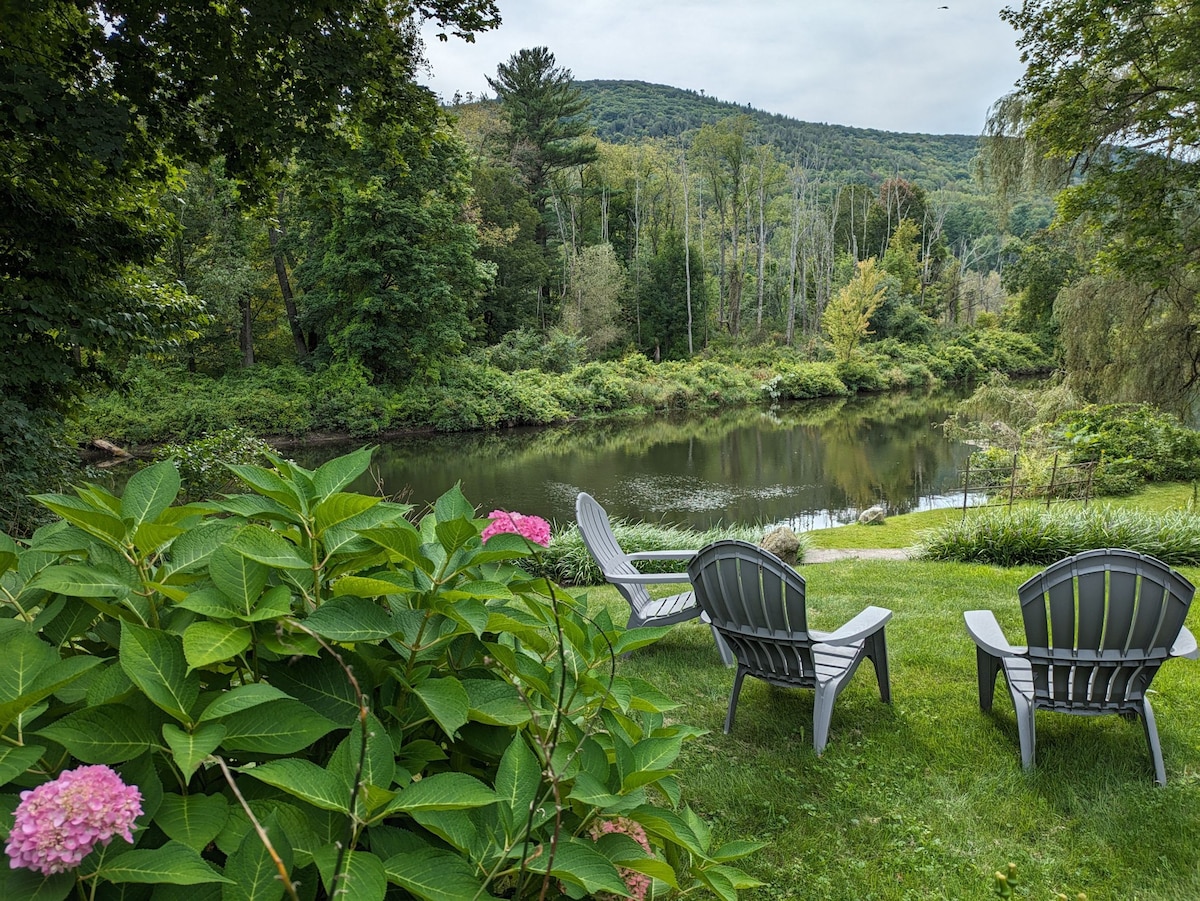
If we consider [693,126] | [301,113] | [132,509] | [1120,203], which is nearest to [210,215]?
[301,113]

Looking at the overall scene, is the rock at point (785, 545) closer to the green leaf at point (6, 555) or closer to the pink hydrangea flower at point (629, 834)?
the pink hydrangea flower at point (629, 834)

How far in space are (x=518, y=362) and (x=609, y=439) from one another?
7937 millimetres

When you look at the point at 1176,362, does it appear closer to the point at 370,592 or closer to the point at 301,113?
the point at 301,113

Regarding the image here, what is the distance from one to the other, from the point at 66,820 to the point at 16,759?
0.17m

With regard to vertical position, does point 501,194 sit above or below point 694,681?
above

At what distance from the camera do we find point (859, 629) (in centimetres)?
322

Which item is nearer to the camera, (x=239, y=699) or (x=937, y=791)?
(x=239, y=699)

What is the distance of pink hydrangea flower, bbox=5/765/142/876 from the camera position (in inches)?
23.0

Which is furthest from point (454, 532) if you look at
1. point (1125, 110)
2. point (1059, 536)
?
point (1125, 110)

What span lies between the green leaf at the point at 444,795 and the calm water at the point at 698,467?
10.6 meters

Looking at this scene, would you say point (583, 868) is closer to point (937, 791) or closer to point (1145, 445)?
point (937, 791)

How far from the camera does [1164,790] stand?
2.59m

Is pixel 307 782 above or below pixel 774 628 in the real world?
above

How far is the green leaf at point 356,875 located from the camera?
2.27ft
